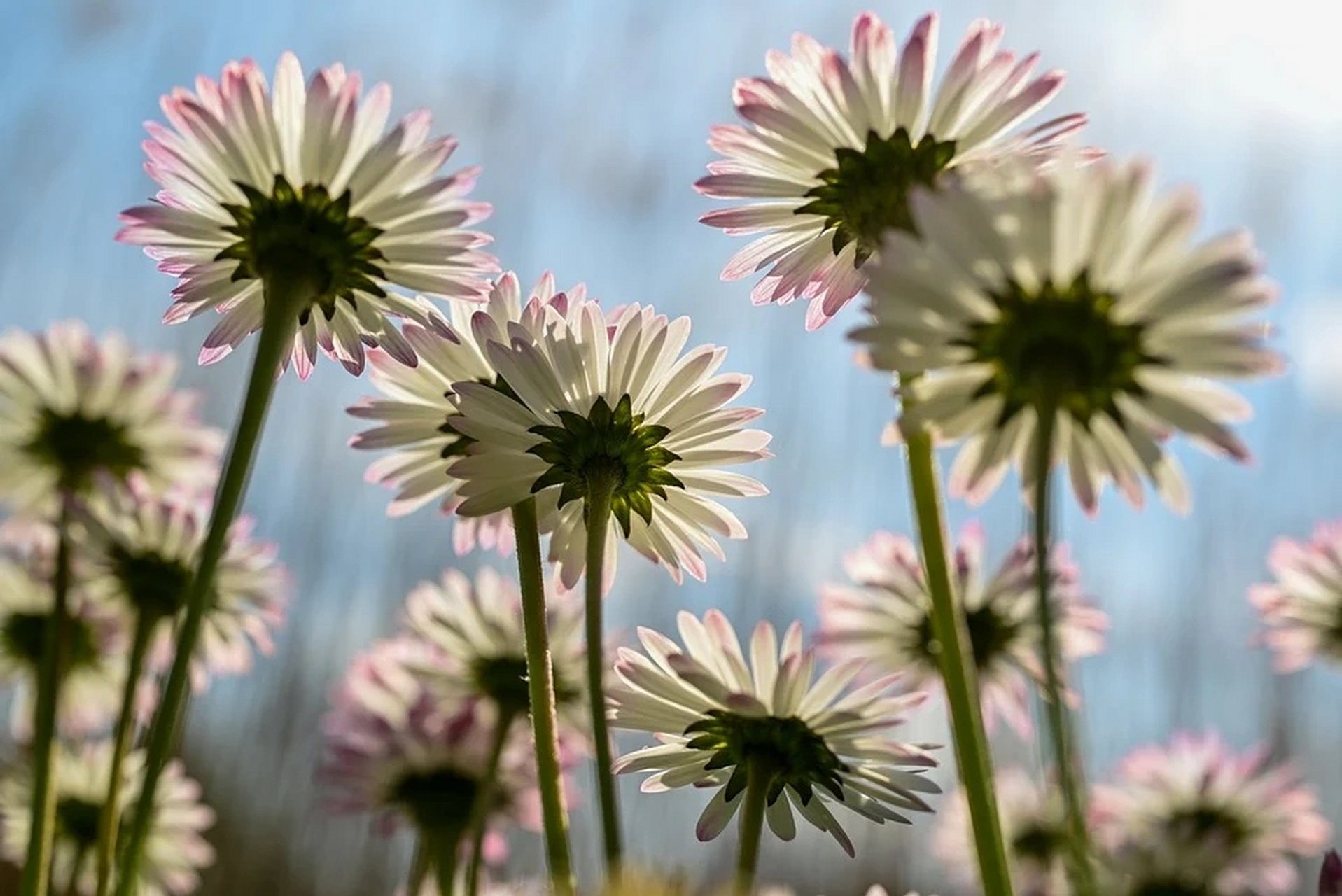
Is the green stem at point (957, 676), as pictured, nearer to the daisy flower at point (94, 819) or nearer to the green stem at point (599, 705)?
the green stem at point (599, 705)

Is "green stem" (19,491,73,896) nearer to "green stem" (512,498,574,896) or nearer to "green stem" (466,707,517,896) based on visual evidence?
"green stem" (466,707,517,896)

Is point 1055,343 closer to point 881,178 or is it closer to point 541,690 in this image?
point 881,178

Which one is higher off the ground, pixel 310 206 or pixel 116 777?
pixel 310 206

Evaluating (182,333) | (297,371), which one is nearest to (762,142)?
(297,371)

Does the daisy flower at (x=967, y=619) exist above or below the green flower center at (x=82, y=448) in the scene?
below

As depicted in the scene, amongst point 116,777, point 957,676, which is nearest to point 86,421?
point 116,777

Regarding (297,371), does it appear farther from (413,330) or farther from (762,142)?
(762,142)

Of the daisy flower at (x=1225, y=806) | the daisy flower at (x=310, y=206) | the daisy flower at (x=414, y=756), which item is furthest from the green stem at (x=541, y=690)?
the daisy flower at (x=1225, y=806)
